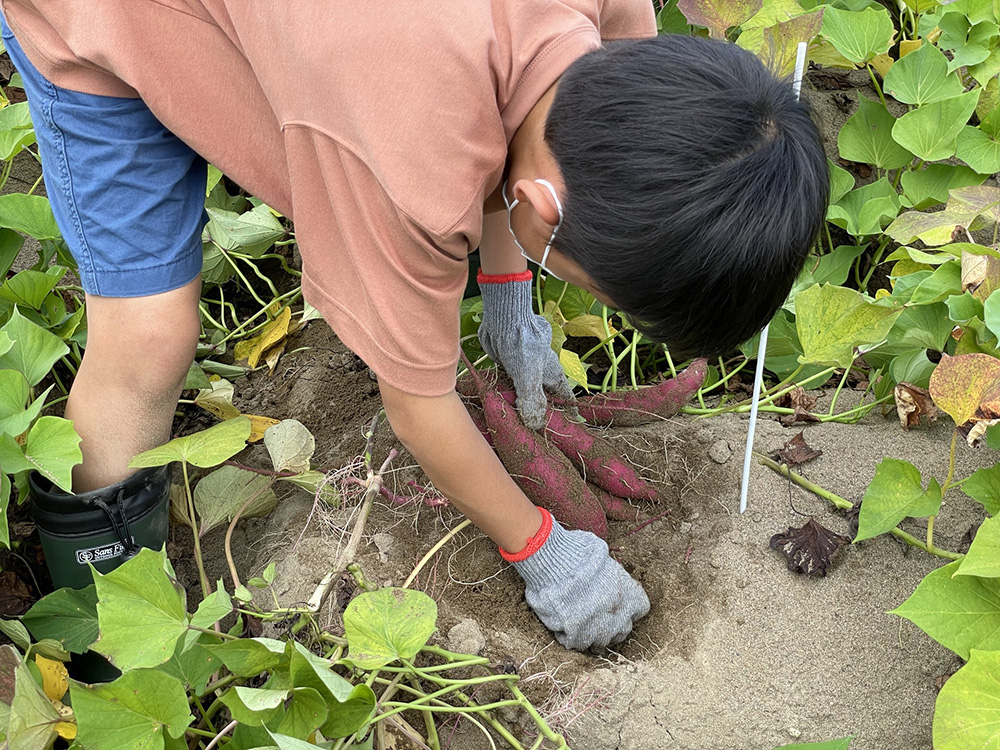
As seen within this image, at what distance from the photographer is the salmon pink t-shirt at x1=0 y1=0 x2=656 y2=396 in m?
0.85

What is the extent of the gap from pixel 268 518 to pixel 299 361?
0.37 metres

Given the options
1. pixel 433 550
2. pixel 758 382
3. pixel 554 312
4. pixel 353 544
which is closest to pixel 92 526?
pixel 353 544

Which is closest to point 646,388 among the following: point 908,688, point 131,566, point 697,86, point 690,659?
point 690,659

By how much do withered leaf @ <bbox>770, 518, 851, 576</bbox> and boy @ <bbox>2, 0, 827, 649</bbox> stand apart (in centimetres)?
26

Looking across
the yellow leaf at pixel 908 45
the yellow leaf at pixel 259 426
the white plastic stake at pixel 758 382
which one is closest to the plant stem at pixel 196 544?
the yellow leaf at pixel 259 426

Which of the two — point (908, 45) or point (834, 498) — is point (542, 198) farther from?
point (908, 45)

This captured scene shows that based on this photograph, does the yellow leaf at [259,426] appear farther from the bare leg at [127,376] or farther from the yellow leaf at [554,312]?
the yellow leaf at [554,312]

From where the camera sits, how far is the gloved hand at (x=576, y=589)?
116 cm

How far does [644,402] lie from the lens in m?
1.42

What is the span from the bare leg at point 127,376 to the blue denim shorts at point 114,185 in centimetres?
3

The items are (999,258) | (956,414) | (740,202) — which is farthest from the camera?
(999,258)

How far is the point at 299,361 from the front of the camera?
166cm

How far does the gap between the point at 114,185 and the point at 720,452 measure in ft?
3.11

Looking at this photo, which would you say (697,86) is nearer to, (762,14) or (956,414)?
(956,414)
